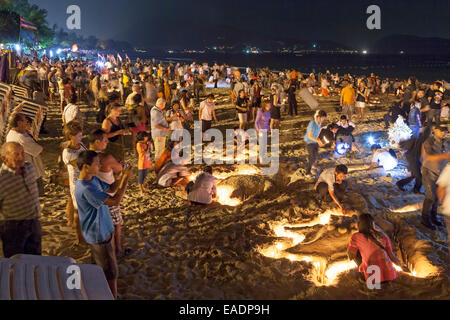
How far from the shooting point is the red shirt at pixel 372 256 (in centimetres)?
430

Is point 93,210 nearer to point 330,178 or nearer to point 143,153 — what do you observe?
point 143,153

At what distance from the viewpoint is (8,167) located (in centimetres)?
383

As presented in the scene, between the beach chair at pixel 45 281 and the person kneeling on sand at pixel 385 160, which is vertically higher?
the person kneeling on sand at pixel 385 160

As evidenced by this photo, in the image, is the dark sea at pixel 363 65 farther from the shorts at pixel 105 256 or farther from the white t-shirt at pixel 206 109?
the shorts at pixel 105 256

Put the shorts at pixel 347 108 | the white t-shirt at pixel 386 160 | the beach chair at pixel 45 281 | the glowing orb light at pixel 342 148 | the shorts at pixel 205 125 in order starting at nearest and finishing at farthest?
1. the beach chair at pixel 45 281
2. the white t-shirt at pixel 386 160
3. the glowing orb light at pixel 342 148
4. the shorts at pixel 205 125
5. the shorts at pixel 347 108

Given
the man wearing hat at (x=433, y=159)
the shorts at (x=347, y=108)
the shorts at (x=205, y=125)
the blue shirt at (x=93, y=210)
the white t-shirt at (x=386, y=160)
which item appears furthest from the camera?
the shorts at (x=347, y=108)

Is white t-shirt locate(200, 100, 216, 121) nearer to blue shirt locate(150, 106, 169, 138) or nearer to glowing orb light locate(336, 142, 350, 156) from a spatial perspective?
blue shirt locate(150, 106, 169, 138)

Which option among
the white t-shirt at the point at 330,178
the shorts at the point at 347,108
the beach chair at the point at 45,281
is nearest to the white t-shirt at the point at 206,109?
the shorts at the point at 347,108

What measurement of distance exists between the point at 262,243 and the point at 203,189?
1.65 meters

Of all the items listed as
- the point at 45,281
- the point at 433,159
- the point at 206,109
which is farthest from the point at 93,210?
the point at 206,109

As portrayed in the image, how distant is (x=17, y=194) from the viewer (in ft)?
12.6

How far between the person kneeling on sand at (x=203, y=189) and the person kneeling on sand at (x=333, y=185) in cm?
204

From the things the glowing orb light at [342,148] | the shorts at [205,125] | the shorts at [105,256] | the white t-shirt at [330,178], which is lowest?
the shorts at [105,256]
